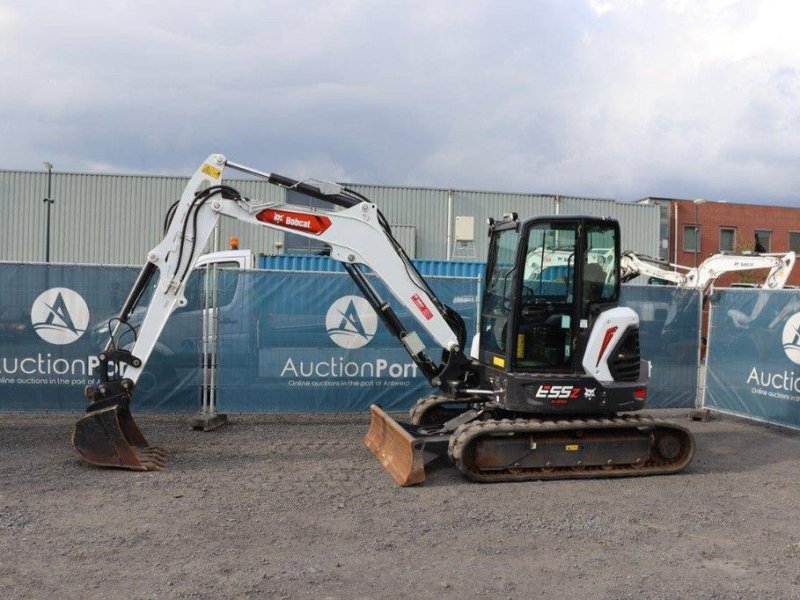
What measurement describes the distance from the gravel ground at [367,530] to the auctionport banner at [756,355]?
193 centimetres

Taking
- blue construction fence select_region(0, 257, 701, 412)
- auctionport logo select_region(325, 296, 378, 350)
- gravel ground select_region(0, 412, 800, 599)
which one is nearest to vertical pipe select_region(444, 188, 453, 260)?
blue construction fence select_region(0, 257, 701, 412)

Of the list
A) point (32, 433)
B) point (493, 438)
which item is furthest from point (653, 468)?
point (32, 433)

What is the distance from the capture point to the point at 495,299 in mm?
8188

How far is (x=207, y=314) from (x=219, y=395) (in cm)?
112

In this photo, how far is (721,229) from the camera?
3453 centimetres

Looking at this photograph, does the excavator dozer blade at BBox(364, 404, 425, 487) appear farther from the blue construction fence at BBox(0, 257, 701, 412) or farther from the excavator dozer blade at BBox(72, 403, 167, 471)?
the excavator dozer blade at BBox(72, 403, 167, 471)

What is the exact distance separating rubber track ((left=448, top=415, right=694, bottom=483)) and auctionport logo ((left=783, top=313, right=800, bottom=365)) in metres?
3.29

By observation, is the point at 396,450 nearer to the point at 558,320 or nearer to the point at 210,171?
the point at 558,320

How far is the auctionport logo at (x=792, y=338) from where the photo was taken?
10211mm

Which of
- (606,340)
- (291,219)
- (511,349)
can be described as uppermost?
(291,219)

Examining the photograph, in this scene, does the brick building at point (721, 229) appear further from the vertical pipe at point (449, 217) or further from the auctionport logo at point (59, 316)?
the auctionport logo at point (59, 316)

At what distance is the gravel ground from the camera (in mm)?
4996

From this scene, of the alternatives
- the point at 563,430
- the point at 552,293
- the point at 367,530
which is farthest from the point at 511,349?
the point at 367,530

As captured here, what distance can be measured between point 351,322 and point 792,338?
609cm
